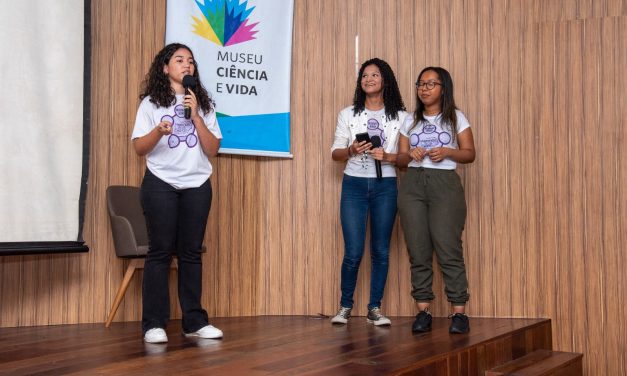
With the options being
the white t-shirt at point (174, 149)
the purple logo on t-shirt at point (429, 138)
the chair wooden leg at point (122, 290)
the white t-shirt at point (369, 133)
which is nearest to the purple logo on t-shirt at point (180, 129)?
the white t-shirt at point (174, 149)

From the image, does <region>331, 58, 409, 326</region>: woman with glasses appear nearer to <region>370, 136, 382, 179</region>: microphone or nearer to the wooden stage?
<region>370, 136, 382, 179</region>: microphone

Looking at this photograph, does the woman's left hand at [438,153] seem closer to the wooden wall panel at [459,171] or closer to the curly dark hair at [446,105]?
the curly dark hair at [446,105]

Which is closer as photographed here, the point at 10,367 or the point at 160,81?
the point at 10,367

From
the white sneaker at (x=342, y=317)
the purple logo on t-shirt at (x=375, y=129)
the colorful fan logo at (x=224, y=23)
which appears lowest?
the white sneaker at (x=342, y=317)

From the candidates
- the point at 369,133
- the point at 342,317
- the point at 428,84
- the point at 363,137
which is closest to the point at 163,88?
the point at 363,137

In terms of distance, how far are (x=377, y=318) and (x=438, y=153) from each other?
→ 3.05ft

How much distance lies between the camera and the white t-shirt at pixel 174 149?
2.86m

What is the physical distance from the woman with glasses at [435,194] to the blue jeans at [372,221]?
159mm

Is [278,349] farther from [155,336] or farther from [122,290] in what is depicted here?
[122,290]

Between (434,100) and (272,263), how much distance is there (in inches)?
57.6

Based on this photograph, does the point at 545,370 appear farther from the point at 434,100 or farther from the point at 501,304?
the point at 434,100

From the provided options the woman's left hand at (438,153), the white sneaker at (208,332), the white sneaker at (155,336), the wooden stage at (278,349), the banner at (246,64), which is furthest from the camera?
the banner at (246,64)

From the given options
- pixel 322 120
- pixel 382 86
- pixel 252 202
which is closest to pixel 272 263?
pixel 252 202

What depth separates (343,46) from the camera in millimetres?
4184
